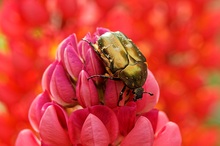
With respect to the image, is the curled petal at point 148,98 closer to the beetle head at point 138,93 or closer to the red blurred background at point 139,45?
the beetle head at point 138,93

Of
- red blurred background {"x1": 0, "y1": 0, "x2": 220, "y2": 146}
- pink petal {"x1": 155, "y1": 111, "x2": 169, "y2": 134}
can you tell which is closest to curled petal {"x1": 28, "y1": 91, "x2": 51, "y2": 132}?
pink petal {"x1": 155, "y1": 111, "x2": 169, "y2": 134}

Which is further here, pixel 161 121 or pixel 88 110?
pixel 161 121

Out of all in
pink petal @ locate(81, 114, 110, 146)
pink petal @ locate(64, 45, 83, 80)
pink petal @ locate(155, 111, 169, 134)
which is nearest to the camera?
pink petal @ locate(81, 114, 110, 146)

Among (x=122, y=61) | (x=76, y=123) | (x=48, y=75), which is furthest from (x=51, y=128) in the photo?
(x=122, y=61)

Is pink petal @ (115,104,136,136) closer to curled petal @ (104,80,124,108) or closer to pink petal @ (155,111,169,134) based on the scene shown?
curled petal @ (104,80,124,108)

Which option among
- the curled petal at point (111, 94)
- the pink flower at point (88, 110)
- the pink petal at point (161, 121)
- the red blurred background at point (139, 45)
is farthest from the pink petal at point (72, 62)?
the red blurred background at point (139, 45)

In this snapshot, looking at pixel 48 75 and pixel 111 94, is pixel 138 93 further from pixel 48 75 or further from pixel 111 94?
pixel 48 75
